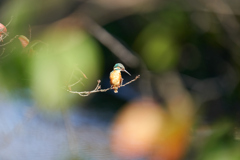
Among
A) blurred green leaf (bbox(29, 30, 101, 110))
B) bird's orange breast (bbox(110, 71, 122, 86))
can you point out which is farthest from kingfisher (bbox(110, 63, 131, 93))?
blurred green leaf (bbox(29, 30, 101, 110))

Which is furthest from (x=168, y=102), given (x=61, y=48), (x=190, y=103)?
(x=61, y=48)

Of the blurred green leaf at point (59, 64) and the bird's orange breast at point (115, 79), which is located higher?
the bird's orange breast at point (115, 79)

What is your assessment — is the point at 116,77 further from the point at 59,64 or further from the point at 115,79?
the point at 59,64

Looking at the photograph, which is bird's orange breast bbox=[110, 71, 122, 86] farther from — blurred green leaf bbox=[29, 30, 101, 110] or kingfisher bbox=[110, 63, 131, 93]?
blurred green leaf bbox=[29, 30, 101, 110]

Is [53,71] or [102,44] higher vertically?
[102,44]

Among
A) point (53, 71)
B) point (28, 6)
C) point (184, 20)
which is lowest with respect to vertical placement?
point (53, 71)

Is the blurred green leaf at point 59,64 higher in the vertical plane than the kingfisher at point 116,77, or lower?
lower

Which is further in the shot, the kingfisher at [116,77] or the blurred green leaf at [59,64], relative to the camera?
the kingfisher at [116,77]

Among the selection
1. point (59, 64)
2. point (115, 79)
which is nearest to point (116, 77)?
point (115, 79)

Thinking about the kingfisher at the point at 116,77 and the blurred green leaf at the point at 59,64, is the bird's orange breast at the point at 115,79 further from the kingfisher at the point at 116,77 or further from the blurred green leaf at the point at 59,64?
the blurred green leaf at the point at 59,64

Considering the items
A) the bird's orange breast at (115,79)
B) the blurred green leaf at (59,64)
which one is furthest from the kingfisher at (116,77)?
the blurred green leaf at (59,64)

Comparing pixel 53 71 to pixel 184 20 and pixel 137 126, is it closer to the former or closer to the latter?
pixel 137 126
